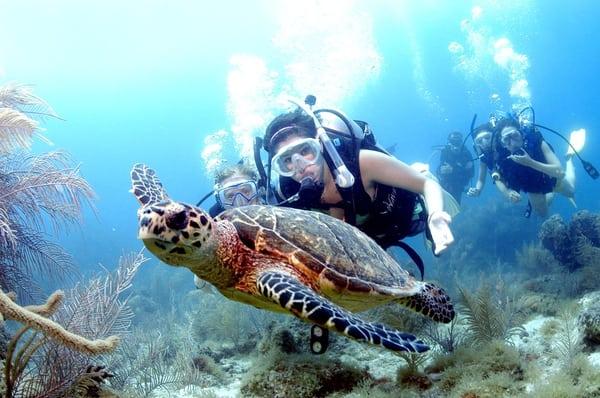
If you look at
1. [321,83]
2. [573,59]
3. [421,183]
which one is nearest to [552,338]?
[421,183]

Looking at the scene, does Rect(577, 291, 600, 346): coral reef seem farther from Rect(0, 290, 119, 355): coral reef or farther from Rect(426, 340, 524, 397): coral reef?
Rect(0, 290, 119, 355): coral reef

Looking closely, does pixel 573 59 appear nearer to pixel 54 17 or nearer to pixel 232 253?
pixel 54 17

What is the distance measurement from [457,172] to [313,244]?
48.4 feet

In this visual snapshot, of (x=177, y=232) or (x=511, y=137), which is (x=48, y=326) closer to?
(x=177, y=232)

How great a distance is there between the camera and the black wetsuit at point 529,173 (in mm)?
10578

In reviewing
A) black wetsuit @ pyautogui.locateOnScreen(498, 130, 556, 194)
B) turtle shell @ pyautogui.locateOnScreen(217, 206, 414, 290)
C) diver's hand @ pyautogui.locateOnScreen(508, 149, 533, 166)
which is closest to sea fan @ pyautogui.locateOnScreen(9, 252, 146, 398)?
turtle shell @ pyautogui.locateOnScreen(217, 206, 414, 290)

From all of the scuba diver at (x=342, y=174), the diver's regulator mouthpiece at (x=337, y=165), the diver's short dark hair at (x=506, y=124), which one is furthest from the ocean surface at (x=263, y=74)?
the diver's regulator mouthpiece at (x=337, y=165)

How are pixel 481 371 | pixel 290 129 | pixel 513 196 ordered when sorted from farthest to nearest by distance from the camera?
pixel 513 196 < pixel 290 129 < pixel 481 371

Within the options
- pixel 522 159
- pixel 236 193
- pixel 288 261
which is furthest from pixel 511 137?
pixel 288 261

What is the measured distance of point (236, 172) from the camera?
624 centimetres

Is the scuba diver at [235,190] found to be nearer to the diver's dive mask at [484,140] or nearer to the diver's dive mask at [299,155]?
the diver's dive mask at [299,155]

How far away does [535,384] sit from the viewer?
3.17m

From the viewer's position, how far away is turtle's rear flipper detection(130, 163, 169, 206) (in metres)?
3.06

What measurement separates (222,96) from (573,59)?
97.5m
